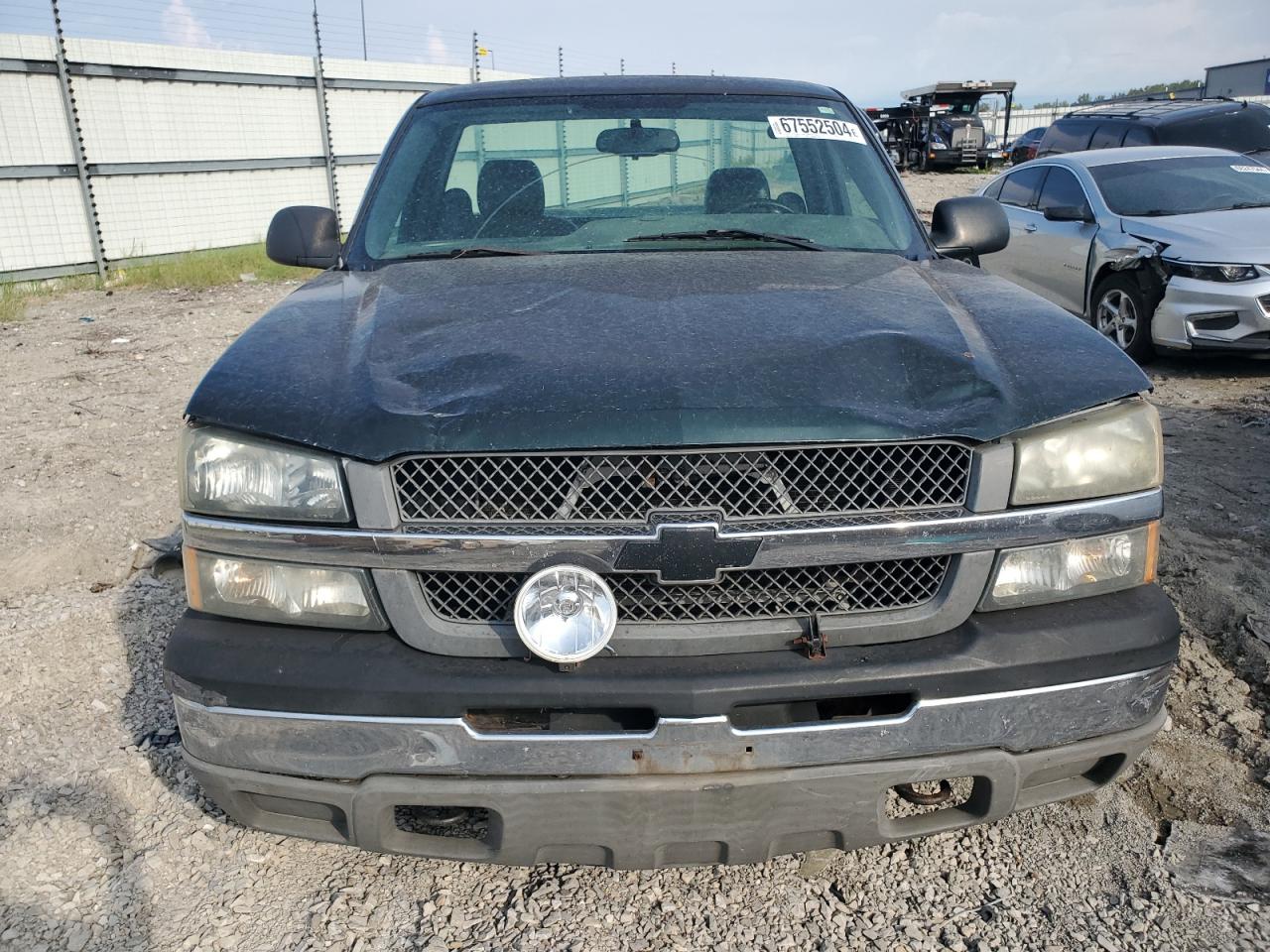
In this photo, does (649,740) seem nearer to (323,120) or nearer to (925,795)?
(925,795)

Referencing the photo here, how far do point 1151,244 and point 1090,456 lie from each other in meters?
6.36

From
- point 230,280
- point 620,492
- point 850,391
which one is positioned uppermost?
point 850,391

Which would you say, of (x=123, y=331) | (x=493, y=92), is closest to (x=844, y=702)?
(x=493, y=92)

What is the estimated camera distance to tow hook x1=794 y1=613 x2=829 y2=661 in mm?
1999

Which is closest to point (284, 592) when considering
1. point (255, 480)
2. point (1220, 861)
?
point (255, 480)

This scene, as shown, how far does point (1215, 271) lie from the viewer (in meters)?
7.17

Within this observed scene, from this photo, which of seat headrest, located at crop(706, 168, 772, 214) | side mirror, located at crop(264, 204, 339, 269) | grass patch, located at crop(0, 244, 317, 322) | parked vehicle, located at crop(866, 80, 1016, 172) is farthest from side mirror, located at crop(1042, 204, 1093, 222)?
parked vehicle, located at crop(866, 80, 1016, 172)

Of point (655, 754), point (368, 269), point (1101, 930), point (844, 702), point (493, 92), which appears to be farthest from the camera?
point (493, 92)

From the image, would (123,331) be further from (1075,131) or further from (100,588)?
(1075,131)

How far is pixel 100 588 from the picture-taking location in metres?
4.12

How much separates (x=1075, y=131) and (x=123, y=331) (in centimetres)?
985

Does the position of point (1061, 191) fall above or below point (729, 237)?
below

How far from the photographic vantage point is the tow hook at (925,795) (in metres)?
2.28

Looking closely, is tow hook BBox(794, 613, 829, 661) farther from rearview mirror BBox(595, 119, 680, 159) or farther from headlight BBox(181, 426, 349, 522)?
rearview mirror BBox(595, 119, 680, 159)
